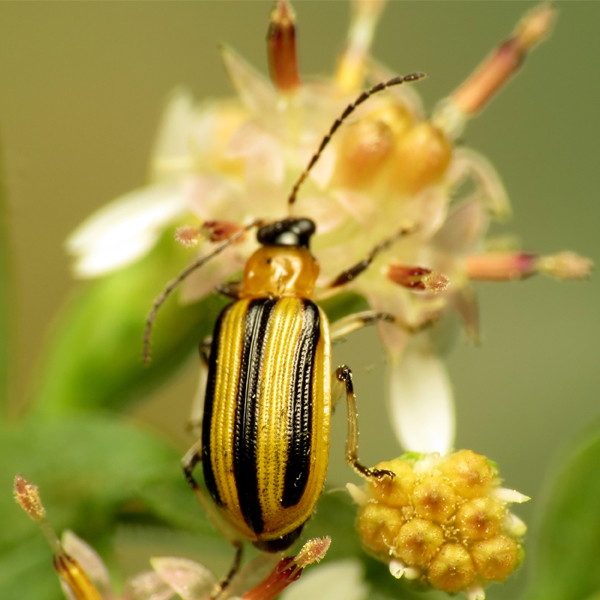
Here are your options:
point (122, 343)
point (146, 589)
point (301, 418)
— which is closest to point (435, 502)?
point (301, 418)

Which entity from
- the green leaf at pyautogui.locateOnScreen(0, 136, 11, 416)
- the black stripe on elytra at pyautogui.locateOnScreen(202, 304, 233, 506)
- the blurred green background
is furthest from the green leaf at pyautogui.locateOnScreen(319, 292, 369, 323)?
the blurred green background

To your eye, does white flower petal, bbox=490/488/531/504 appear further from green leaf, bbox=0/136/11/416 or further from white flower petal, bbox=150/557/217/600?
green leaf, bbox=0/136/11/416

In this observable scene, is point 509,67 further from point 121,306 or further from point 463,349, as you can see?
point 463,349

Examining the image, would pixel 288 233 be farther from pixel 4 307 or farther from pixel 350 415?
pixel 4 307

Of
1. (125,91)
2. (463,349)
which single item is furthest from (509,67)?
(125,91)

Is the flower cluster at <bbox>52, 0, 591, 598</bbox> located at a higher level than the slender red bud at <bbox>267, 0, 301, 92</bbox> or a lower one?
lower

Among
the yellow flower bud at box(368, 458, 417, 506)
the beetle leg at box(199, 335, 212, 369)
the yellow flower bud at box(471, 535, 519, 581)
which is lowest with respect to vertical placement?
the yellow flower bud at box(471, 535, 519, 581)
